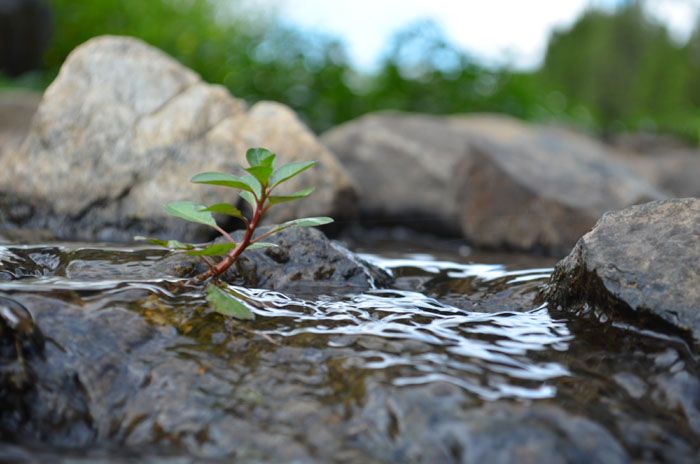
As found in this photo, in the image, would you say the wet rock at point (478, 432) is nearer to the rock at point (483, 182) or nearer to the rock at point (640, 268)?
the rock at point (640, 268)

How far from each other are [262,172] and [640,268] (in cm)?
112

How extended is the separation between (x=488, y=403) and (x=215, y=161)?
3.44 m

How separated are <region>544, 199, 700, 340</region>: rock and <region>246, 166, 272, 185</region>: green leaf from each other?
3.22ft

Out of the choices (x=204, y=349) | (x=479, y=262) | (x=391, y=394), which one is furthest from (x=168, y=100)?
(x=391, y=394)

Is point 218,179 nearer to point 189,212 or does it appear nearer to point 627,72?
point 189,212

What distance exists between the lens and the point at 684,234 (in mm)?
2195

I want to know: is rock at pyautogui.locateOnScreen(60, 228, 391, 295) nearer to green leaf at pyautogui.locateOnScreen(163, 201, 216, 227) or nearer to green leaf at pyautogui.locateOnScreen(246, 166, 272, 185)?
green leaf at pyautogui.locateOnScreen(163, 201, 216, 227)

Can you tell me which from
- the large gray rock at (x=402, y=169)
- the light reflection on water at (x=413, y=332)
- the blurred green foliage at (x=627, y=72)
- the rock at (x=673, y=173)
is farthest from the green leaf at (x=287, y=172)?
the blurred green foliage at (x=627, y=72)

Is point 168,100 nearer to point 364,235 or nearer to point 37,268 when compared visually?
point 364,235

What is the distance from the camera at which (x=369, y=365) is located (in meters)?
1.78

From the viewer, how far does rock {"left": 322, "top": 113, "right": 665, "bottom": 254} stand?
5.37 metres

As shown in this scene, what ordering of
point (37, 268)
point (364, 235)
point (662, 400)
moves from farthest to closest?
point (364, 235) < point (37, 268) < point (662, 400)

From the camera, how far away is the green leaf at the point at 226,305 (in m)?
1.97

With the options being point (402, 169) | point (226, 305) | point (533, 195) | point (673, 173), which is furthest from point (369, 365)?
point (673, 173)
